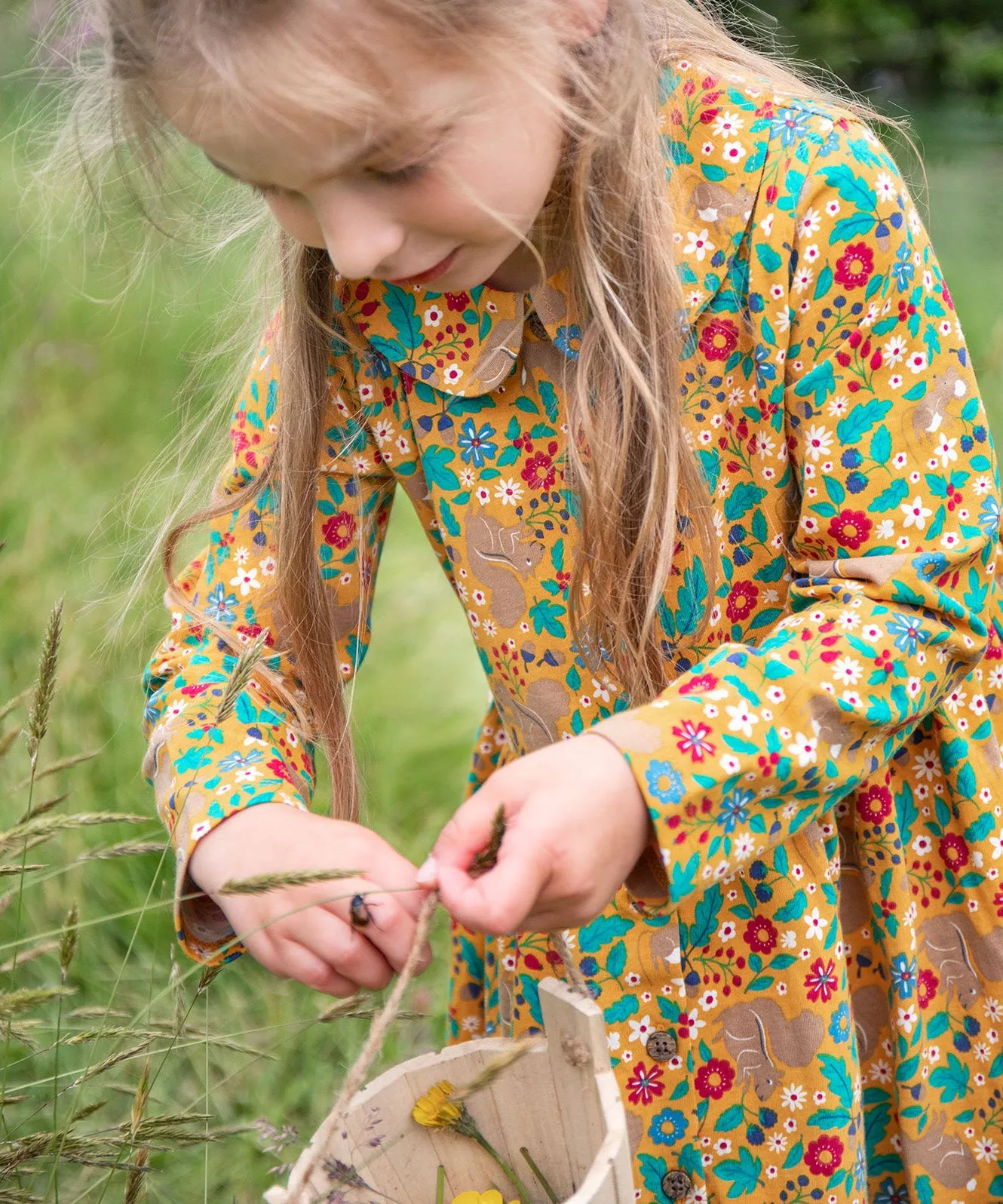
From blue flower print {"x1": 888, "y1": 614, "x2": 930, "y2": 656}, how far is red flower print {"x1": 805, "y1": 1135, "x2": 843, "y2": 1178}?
0.51 meters

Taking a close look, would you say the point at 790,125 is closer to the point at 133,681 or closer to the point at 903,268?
the point at 903,268

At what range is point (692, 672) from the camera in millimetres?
975

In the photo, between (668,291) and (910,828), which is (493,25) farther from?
(910,828)

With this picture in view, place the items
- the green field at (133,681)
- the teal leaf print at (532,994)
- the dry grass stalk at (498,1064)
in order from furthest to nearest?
the green field at (133,681) → the teal leaf print at (532,994) → the dry grass stalk at (498,1064)

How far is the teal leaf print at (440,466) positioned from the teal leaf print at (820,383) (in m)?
0.35

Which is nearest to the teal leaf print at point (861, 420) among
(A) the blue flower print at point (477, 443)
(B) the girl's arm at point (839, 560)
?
(B) the girl's arm at point (839, 560)

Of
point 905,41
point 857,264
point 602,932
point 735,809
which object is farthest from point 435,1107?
point 905,41

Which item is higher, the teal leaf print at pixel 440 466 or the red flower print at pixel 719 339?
the red flower print at pixel 719 339

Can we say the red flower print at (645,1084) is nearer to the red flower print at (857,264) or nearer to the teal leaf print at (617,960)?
the teal leaf print at (617,960)

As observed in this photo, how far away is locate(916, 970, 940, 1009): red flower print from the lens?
1302 mm

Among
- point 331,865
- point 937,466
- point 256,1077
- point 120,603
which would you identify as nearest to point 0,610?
point 120,603

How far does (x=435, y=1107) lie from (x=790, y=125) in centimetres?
84

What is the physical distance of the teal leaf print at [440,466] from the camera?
4.20ft

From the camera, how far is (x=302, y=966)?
3.19 ft
